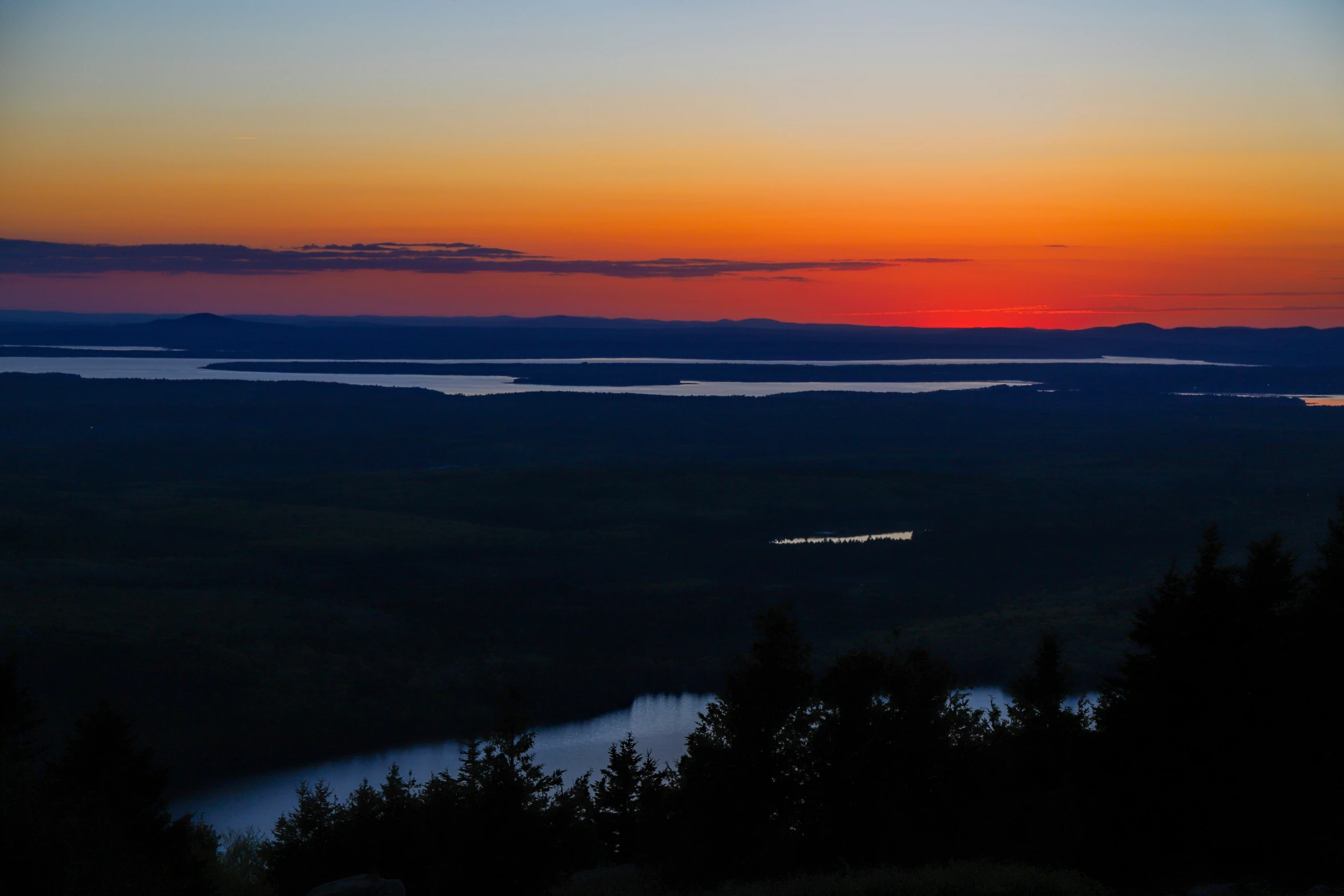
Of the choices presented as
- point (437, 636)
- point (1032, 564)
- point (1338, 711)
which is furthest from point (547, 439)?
point (1338, 711)

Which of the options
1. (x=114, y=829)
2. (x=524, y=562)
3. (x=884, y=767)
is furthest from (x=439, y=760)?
(x=524, y=562)

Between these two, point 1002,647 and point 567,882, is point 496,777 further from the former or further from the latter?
point 1002,647

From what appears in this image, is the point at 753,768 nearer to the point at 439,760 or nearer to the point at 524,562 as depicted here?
the point at 439,760

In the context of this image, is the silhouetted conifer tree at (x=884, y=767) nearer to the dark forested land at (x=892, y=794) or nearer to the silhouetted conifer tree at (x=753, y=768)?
the dark forested land at (x=892, y=794)

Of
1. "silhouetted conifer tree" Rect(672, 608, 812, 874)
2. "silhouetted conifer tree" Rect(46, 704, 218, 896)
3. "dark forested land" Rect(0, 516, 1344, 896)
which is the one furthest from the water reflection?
"silhouetted conifer tree" Rect(672, 608, 812, 874)

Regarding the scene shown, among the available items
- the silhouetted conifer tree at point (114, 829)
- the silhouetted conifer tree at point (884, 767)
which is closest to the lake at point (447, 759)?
the silhouetted conifer tree at point (114, 829)

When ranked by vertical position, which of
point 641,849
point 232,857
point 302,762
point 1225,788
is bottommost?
point 302,762

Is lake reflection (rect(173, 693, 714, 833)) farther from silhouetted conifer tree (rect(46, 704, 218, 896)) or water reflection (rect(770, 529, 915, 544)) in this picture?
water reflection (rect(770, 529, 915, 544))
